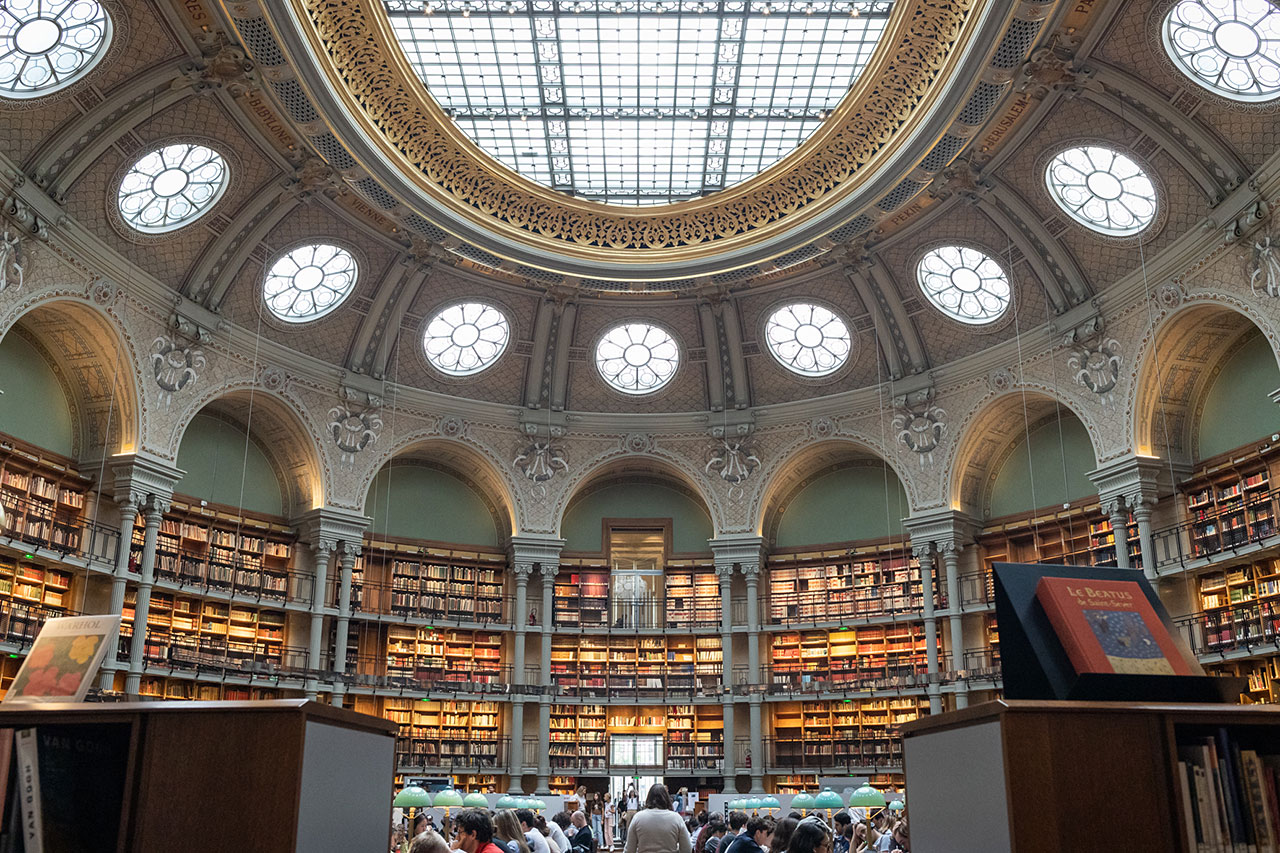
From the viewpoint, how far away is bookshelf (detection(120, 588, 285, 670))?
1967 centimetres

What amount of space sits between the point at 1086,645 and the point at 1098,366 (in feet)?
60.0

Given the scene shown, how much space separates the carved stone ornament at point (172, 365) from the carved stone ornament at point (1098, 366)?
1713 centimetres

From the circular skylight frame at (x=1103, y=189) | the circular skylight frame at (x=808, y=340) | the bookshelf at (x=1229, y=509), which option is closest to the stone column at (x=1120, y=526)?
the bookshelf at (x=1229, y=509)

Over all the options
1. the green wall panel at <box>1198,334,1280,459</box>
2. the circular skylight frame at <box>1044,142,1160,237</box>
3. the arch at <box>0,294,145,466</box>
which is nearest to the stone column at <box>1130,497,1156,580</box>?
the green wall panel at <box>1198,334,1280,459</box>

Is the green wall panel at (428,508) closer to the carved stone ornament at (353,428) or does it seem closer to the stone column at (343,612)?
the stone column at (343,612)

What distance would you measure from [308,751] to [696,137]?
20456 mm

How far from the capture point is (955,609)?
22.4 meters

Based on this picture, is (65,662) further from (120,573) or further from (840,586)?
(840,586)

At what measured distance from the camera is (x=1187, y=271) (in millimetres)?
17766

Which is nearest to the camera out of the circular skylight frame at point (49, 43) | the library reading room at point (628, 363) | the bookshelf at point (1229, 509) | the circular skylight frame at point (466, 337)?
the circular skylight frame at point (49, 43)

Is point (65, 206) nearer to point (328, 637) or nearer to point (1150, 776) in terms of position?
point (328, 637)

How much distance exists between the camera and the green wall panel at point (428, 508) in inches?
981

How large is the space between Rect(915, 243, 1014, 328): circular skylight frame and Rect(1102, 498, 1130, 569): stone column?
15.0ft

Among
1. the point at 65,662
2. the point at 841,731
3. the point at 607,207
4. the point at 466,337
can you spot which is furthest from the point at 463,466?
the point at 65,662
